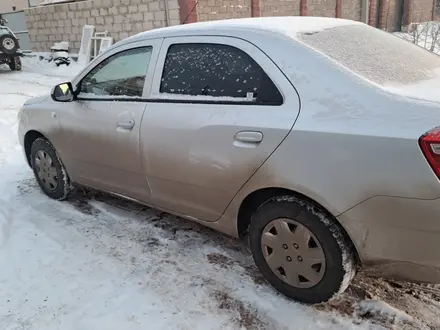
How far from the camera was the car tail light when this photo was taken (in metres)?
1.90

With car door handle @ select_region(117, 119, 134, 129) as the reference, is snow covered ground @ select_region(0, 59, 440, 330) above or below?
below

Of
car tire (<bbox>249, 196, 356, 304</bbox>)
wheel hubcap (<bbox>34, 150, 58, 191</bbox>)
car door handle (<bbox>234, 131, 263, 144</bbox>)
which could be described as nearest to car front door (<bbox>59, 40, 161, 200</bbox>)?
wheel hubcap (<bbox>34, 150, 58, 191</bbox>)

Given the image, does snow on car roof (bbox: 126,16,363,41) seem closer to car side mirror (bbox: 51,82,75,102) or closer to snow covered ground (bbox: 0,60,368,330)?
car side mirror (bbox: 51,82,75,102)

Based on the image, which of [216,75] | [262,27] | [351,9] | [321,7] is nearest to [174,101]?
[216,75]

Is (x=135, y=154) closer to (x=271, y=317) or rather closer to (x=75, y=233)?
(x=75, y=233)

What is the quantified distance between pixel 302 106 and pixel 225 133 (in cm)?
51

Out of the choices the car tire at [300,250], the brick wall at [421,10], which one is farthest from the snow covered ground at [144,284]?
the brick wall at [421,10]

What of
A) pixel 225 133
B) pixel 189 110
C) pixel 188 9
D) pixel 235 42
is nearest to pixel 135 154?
pixel 189 110

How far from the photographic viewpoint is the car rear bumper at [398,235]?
200 cm

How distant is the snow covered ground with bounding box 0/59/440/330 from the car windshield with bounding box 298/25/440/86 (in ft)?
4.30

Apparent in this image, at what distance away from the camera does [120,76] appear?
11.2ft

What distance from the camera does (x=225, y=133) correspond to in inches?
102

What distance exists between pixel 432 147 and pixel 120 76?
2.39 m

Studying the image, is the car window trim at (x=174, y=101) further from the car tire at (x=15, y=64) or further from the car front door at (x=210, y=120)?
the car tire at (x=15, y=64)
